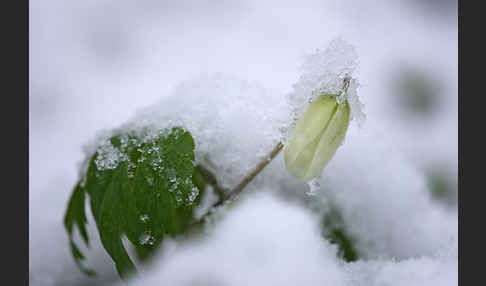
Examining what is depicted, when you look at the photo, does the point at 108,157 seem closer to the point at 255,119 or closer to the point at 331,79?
the point at 255,119

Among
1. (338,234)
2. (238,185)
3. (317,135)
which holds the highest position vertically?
(317,135)

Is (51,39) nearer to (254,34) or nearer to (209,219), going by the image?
(254,34)

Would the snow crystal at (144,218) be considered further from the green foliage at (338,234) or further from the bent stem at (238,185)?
the green foliage at (338,234)

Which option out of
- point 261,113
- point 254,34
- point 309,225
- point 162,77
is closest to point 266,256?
point 309,225

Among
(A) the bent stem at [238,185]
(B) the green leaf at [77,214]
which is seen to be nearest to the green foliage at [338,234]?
(A) the bent stem at [238,185]

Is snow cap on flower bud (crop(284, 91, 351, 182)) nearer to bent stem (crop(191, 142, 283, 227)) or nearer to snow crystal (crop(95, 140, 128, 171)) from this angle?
bent stem (crop(191, 142, 283, 227))

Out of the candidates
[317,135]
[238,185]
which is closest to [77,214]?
[238,185]
